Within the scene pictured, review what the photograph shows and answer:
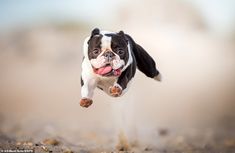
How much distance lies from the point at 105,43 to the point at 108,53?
0.30ft

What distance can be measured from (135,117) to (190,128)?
26.6 inches

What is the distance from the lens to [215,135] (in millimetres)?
8344

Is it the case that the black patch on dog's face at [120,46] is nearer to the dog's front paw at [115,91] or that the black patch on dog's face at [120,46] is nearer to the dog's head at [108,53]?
the dog's head at [108,53]

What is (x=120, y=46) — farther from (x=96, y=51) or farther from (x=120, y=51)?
(x=96, y=51)

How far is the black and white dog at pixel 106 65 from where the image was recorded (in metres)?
6.25

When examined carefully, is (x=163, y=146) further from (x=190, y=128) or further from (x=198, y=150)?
(x=190, y=128)

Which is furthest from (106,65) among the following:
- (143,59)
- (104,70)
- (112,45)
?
(143,59)

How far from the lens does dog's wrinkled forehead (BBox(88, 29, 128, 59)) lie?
6309 mm

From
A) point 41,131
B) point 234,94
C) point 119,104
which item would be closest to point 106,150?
point 119,104

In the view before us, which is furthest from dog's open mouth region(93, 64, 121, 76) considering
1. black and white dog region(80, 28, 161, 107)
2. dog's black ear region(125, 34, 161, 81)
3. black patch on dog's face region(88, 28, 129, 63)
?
dog's black ear region(125, 34, 161, 81)

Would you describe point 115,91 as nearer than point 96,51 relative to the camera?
Yes

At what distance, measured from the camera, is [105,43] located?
631 centimetres

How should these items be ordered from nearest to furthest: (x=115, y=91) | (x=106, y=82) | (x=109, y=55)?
(x=115, y=91), (x=109, y=55), (x=106, y=82)

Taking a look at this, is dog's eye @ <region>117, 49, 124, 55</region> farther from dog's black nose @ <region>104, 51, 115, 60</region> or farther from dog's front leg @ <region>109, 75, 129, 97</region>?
dog's front leg @ <region>109, 75, 129, 97</region>
